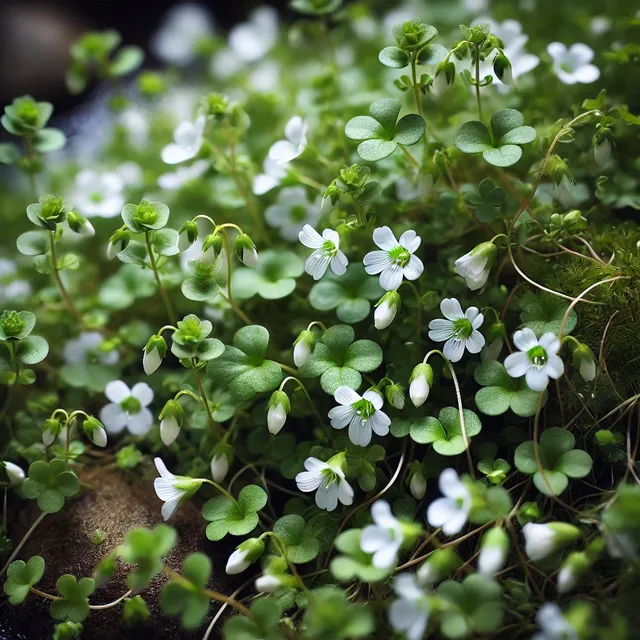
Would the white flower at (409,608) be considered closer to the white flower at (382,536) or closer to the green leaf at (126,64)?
the white flower at (382,536)

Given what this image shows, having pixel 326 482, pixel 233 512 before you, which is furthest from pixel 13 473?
pixel 326 482

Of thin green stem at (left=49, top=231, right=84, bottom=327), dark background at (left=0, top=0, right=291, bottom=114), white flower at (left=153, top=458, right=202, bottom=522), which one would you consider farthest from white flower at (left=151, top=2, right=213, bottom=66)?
white flower at (left=153, top=458, right=202, bottom=522)

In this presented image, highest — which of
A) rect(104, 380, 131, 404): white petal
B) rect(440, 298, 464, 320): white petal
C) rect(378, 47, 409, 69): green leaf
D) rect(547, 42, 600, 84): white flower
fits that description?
rect(378, 47, 409, 69): green leaf

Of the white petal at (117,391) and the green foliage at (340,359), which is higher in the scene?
the green foliage at (340,359)

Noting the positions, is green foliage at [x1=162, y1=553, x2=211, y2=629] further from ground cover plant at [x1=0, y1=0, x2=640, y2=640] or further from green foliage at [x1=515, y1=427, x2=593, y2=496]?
Result: green foliage at [x1=515, y1=427, x2=593, y2=496]

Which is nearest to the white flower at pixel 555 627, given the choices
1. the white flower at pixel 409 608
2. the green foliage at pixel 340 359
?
the white flower at pixel 409 608

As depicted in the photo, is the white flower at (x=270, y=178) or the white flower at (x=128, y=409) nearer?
the white flower at (x=128, y=409)
